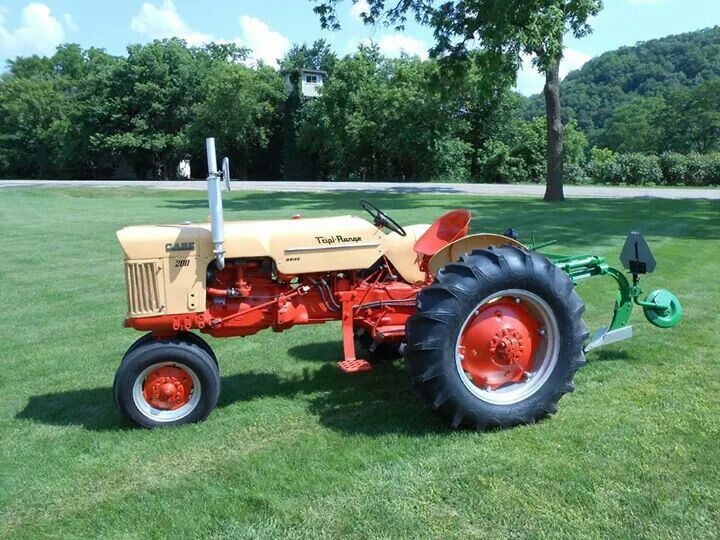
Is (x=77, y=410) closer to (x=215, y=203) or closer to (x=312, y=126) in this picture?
(x=215, y=203)

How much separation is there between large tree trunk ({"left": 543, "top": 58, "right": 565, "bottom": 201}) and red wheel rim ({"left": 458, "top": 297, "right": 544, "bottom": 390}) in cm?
1733

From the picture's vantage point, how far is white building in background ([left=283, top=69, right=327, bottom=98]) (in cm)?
4626

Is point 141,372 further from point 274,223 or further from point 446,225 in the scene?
point 446,225

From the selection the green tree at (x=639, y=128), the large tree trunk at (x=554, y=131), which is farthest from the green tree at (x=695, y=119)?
the large tree trunk at (x=554, y=131)

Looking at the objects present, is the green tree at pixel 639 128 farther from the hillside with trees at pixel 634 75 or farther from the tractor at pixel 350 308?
the tractor at pixel 350 308

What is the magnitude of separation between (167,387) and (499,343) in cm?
209

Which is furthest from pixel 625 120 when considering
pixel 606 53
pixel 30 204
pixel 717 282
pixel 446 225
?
pixel 446 225

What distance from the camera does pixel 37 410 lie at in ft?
14.8

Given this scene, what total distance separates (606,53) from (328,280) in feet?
330

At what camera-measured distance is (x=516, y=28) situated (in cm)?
1670

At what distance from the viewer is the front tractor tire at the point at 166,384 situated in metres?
3.98

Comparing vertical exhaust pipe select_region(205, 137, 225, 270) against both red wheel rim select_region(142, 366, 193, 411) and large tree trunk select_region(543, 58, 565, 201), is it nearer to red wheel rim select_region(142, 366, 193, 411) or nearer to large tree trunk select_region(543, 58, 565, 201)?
red wheel rim select_region(142, 366, 193, 411)

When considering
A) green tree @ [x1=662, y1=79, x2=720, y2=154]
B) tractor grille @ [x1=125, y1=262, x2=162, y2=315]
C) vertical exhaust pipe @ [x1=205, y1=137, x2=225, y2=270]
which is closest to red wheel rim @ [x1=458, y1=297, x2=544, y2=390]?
vertical exhaust pipe @ [x1=205, y1=137, x2=225, y2=270]

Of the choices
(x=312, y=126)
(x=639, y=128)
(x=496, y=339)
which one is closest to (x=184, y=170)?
(x=312, y=126)
